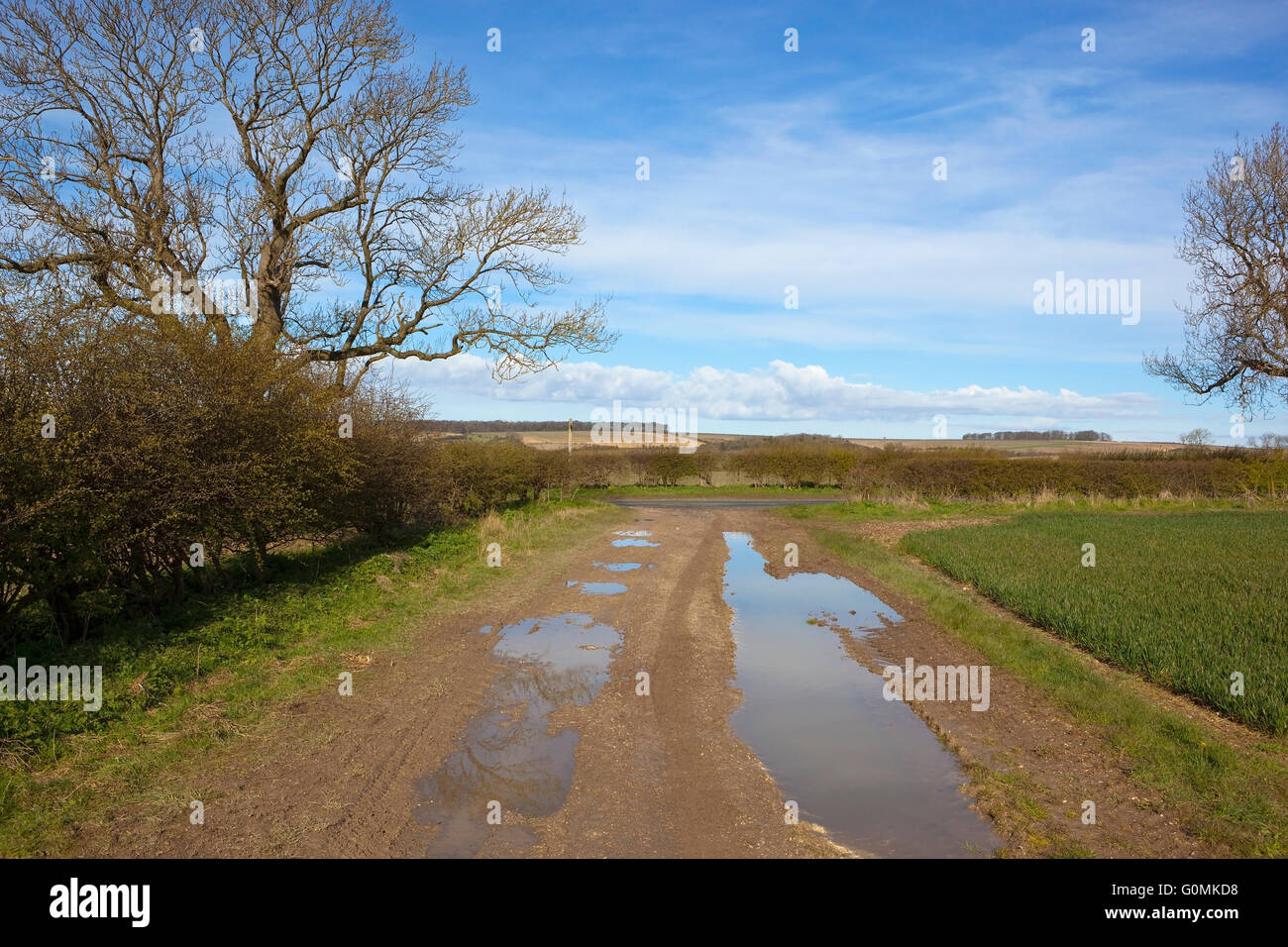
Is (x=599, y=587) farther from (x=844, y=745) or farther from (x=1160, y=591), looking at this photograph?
(x=1160, y=591)

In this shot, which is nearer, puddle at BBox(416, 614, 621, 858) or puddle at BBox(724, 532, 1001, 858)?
puddle at BBox(416, 614, 621, 858)

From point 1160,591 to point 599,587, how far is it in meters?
8.93

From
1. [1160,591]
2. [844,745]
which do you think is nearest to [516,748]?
[844,745]

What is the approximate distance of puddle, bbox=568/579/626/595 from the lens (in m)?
12.8

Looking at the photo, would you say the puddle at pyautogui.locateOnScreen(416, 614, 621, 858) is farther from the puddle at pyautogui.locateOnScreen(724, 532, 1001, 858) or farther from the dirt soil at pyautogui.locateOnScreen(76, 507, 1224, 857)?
the puddle at pyautogui.locateOnScreen(724, 532, 1001, 858)

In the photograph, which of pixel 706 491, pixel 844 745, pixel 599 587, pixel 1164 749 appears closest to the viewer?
pixel 1164 749

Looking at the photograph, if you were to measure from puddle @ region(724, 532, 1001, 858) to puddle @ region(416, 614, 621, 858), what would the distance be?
164 centimetres

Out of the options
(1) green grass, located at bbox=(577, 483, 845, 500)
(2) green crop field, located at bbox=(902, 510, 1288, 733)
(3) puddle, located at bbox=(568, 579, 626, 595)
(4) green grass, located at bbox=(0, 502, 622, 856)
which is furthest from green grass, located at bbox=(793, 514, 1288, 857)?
(1) green grass, located at bbox=(577, 483, 845, 500)

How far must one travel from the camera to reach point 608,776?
216 inches

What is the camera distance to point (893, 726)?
696 cm

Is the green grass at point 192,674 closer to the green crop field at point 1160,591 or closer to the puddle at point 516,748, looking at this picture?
the puddle at point 516,748

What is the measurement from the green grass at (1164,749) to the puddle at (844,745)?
0.54 metres

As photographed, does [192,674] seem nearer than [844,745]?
No

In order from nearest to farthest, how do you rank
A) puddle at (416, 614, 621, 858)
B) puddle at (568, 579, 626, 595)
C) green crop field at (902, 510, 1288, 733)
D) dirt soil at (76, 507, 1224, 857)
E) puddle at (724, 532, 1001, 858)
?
dirt soil at (76, 507, 1224, 857), puddle at (416, 614, 621, 858), puddle at (724, 532, 1001, 858), green crop field at (902, 510, 1288, 733), puddle at (568, 579, 626, 595)
